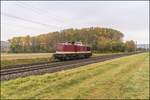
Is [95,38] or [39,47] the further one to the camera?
[95,38]

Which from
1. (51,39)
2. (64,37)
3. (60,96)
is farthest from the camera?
(51,39)

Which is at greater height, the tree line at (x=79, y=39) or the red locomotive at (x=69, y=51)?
the tree line at (x=79, y=39)

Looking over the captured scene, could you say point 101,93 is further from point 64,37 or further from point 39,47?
point 64,37

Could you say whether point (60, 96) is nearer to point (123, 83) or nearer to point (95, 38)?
point (123, 83)

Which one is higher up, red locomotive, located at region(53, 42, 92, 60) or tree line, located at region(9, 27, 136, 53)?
tree line, located at region(9, 27, 136, 53)

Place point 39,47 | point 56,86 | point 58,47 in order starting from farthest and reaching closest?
1. point 39,47
2. point 58,47
3. point 56,86

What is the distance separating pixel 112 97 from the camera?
11.4 meters

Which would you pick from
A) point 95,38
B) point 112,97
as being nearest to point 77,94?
point 112,97

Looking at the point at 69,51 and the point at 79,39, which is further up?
the point at 79,39

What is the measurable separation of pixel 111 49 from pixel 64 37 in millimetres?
24061

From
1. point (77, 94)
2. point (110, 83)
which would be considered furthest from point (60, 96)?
point (110, 83)

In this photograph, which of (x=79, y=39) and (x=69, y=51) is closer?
(x=69, y=51)

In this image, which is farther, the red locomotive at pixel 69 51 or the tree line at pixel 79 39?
the tree line at pixel 79 39

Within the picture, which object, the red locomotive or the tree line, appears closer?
the red locomotive
